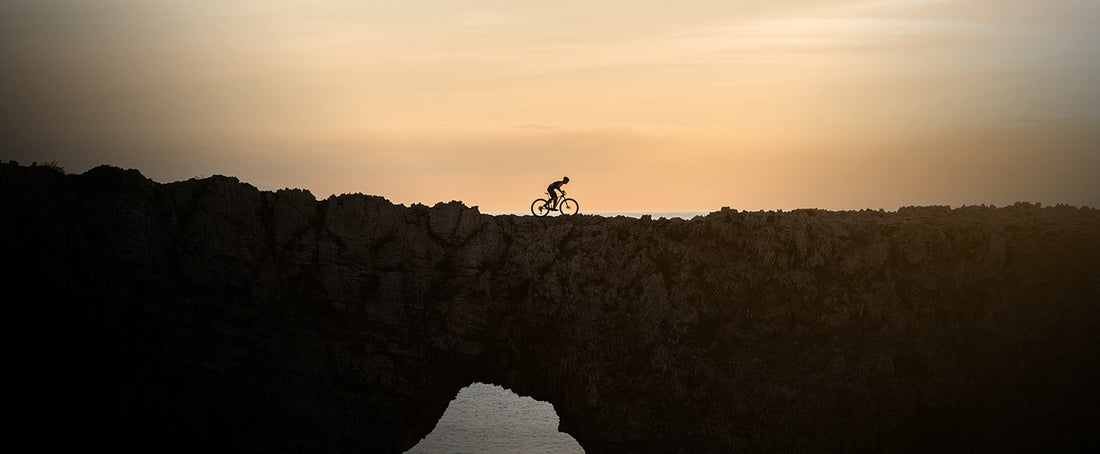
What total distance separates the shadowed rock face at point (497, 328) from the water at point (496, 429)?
26784 mm

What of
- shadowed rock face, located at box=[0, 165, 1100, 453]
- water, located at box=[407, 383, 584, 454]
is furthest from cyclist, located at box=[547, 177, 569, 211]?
water, located at box=[407, 383, 584, 454]

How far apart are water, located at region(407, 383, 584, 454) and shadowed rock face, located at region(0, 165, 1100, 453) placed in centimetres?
2678

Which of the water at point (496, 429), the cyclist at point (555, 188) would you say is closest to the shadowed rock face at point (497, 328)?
the cyclist at point (555, 188)

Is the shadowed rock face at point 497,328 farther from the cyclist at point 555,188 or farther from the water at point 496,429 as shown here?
the water at point 496,429

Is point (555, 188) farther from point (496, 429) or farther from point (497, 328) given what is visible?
point (496, 429)

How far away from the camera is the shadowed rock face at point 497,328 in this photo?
77.7ft

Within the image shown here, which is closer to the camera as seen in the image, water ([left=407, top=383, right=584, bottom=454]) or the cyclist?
the cyclist

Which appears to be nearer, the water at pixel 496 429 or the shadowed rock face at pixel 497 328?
the shadowed rock face at pixel 497 328

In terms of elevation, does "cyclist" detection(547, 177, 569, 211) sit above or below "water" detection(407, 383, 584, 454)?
above

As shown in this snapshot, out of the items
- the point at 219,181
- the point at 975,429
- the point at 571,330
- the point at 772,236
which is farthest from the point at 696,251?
the point at 219,181

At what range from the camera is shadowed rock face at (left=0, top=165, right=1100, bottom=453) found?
23.7m

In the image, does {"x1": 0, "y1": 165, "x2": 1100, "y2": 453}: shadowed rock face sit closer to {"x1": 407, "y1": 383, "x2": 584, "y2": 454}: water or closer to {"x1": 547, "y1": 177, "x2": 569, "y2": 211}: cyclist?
{"x1": 547, "y1": 177, "x2": 569, "y2": 211}: cyclist

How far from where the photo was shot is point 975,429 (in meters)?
24.6

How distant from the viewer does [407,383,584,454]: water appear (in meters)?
53.0
